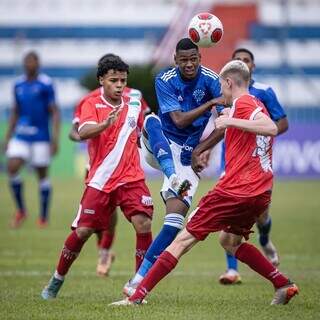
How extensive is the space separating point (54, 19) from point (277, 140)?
46.0 m

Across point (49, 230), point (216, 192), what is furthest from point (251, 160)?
point (49, 230)

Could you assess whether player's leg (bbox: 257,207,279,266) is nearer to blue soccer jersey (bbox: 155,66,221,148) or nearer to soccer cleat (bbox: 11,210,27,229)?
blue soccer jersey (bbox: 155,66,221,148)

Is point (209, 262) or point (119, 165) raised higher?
point (119, 165)

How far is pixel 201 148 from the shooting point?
10.4m

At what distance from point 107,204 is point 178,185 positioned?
109 centimetres

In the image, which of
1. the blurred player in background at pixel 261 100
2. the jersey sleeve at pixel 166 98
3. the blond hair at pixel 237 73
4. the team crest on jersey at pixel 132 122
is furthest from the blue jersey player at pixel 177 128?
the blurred player in background at pixel 261 100

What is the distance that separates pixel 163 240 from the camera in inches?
398

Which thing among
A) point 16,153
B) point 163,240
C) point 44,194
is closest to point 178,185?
point 163,240

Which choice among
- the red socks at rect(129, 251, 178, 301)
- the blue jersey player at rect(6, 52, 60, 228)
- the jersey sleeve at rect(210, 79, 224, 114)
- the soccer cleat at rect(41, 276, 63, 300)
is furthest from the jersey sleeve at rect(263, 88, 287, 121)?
the blue jersey player at rect(6, 52, 60, 228)

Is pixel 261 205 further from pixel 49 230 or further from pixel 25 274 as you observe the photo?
pixel 49 230

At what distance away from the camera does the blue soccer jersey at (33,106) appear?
19.5 metres

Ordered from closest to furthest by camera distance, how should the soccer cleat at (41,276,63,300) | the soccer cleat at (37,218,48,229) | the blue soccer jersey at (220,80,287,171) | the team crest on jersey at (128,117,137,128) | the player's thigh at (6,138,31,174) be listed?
the soccer cleat at (41,276,63,300)
the team crest on jersey at (128,117,137,128)
the blue soccer jersey at (220,80,287,171)
the player's thigh at (6,138,31,174)
the soccer cleat at (37,218,48,229)

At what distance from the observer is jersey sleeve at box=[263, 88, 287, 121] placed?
12750 millimetres

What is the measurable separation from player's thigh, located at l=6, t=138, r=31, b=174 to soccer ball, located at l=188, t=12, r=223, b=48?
9261mm
